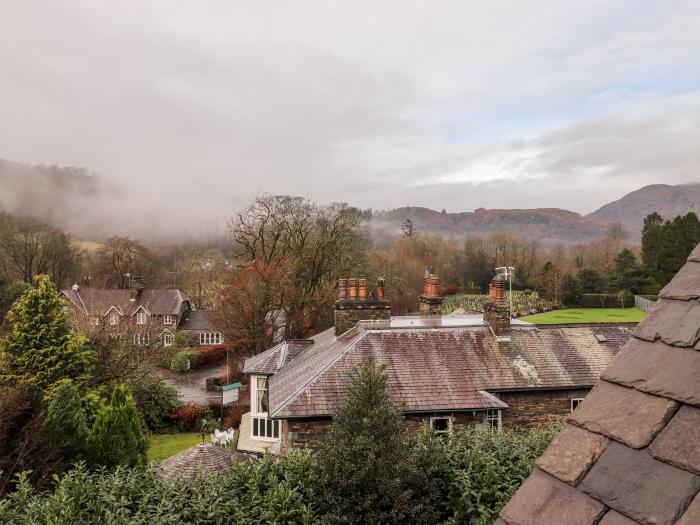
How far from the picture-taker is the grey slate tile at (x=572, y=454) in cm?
147

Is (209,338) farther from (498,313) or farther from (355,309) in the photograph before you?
(498,313)

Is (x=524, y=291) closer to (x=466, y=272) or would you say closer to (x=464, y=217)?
(x=466, y=272)

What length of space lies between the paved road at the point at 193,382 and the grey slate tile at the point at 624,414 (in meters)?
27.4

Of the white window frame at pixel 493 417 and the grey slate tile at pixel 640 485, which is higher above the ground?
the grey slate tile at pixel 640 485

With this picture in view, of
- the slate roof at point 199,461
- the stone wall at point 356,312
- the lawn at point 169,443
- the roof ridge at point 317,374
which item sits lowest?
the lawn at point 169,443

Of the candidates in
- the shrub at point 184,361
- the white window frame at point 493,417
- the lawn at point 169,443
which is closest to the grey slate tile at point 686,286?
the white window frame at point 493,417

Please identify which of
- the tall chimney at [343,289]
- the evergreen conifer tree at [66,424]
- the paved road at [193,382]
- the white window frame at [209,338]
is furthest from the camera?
the white window frame at [209,338]

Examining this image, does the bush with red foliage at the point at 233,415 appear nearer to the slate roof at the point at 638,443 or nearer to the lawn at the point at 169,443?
the lawn at the point at 169,443

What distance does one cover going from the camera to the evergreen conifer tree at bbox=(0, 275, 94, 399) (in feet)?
57.8

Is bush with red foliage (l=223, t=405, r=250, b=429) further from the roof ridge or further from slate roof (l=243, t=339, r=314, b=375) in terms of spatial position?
the roof ridge

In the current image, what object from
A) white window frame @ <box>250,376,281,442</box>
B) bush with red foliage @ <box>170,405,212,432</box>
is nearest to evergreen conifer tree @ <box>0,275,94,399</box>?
white window frame @ <box>250,376,281,442</box>

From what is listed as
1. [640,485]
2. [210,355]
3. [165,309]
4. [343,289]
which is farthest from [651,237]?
[640,485]

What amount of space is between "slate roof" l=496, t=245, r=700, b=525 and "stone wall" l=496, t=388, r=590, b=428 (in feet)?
42.3

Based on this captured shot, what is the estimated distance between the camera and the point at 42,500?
7613 millimetres
